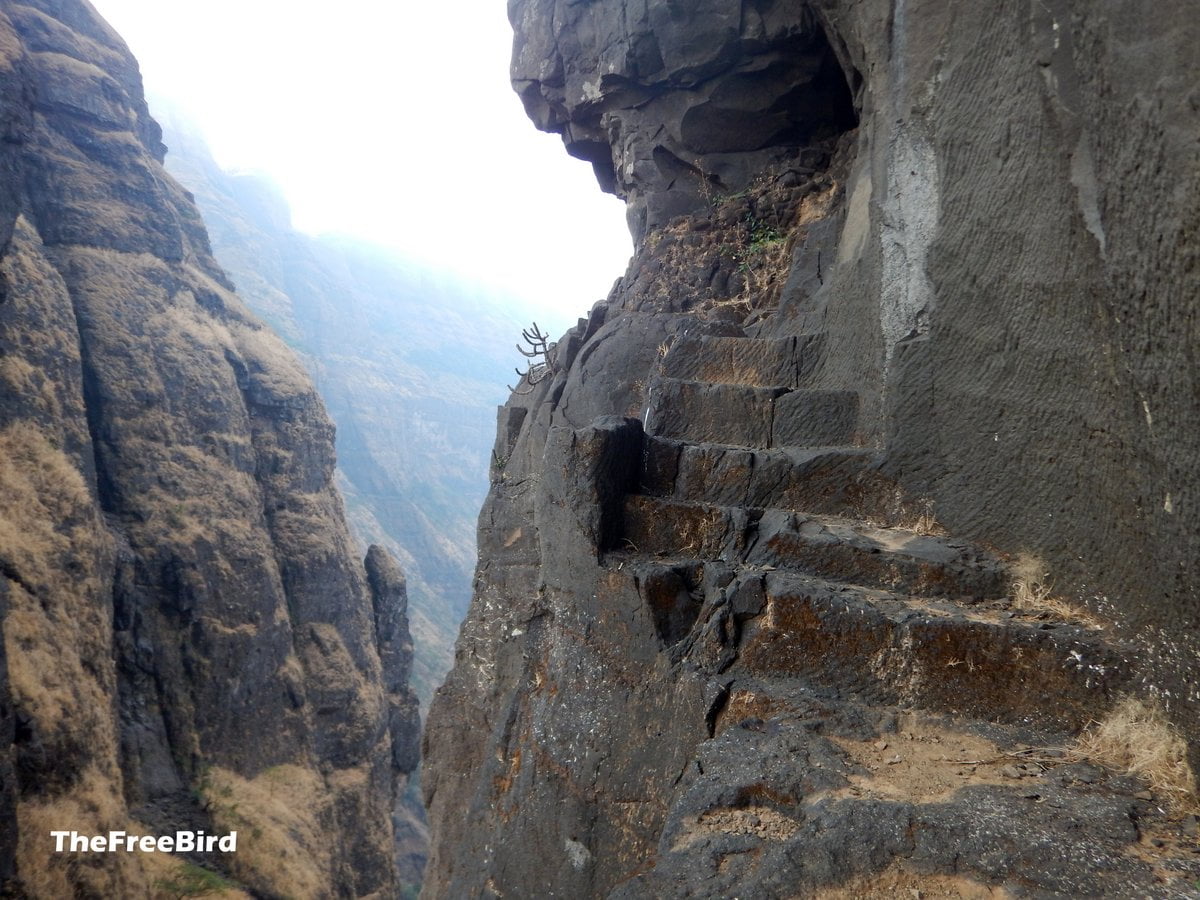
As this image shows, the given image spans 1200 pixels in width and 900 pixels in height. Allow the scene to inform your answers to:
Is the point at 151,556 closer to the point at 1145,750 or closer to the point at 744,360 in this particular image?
the point at 744,360

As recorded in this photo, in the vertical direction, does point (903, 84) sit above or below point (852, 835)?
above

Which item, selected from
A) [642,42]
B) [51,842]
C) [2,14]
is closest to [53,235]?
[2,14]

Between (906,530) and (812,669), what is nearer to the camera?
(812,669)

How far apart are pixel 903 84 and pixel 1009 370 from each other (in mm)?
1760

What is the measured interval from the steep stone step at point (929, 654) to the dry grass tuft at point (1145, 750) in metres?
0.09

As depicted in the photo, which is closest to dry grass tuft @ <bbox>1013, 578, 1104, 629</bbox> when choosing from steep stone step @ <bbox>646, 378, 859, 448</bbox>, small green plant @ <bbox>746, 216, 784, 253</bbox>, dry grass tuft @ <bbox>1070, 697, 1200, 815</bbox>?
dry grass tuft @ <bbox>1070, 697, 1200, 815</bbox>

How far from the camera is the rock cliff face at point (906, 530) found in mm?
2838

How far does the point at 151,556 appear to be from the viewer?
18656mm

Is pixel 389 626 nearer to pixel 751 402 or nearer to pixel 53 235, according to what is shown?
pixel 53 235

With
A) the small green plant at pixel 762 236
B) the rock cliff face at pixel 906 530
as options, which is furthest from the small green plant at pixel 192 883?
the small green plant at pixel 762 236

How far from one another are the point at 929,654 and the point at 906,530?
98 cm

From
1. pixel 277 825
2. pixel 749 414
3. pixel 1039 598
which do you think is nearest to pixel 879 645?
pixel 1039 598

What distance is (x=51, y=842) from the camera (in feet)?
45.0

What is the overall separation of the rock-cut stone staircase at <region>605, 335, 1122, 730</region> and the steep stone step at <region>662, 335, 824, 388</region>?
0.06 ft
